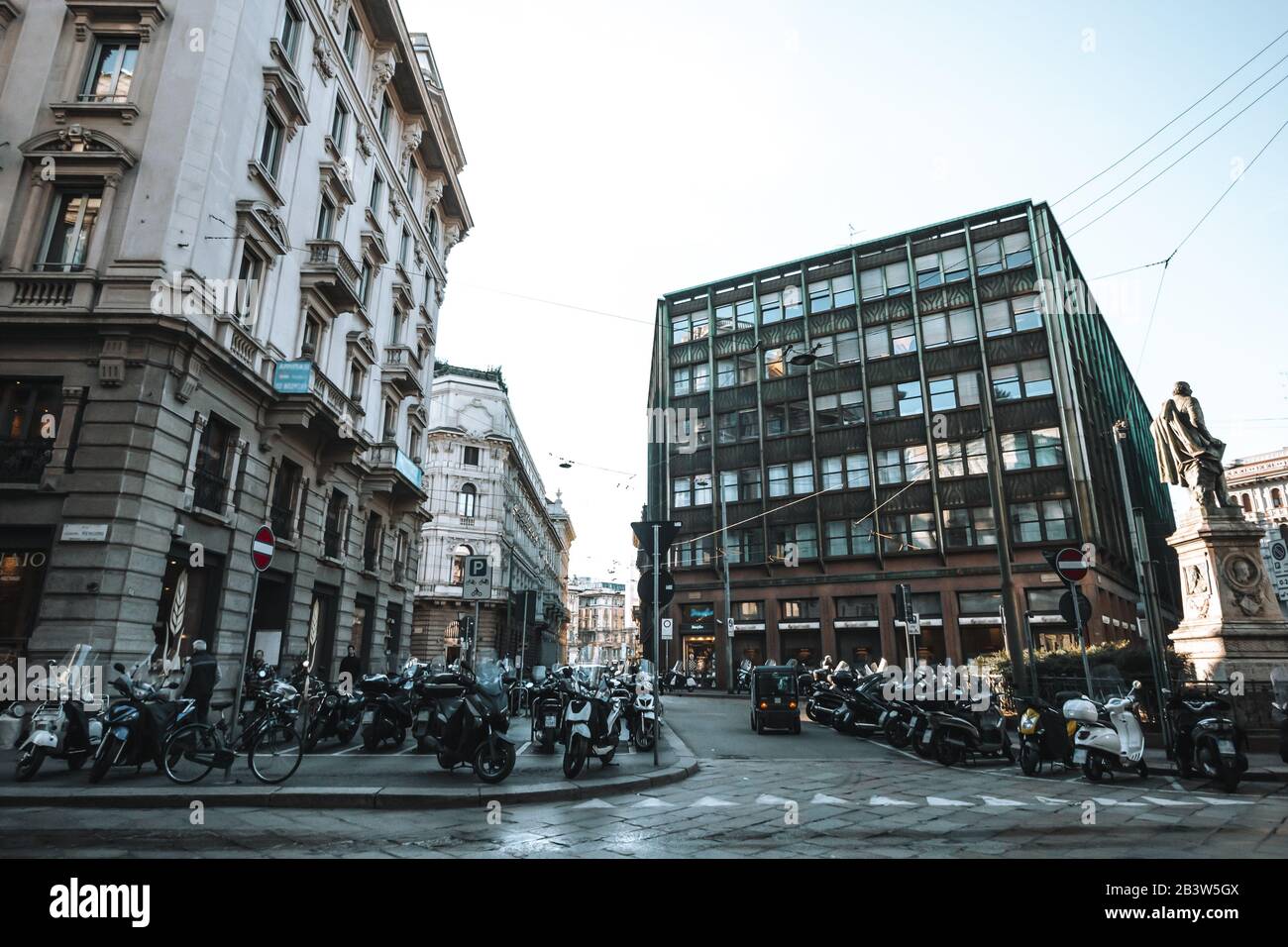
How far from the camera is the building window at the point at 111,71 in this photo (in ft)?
43.3

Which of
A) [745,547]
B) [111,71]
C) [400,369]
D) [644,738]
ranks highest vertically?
[111,71]

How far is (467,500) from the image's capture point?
46.3 m

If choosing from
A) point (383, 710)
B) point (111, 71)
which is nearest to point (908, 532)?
point (383, 710)

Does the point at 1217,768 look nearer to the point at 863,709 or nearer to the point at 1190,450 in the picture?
the point at 863,709

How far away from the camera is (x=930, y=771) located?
939 centimetres

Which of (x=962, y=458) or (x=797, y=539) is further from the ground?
(x=962, y=458)

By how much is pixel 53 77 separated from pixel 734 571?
103 feet

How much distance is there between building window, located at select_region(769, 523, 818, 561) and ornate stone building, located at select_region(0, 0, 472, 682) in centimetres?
2235

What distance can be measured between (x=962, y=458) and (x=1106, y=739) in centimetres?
2592

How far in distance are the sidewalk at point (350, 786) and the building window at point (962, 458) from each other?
1056 inches

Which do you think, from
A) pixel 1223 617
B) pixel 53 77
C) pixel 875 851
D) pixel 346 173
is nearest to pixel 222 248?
pixel 53 77
